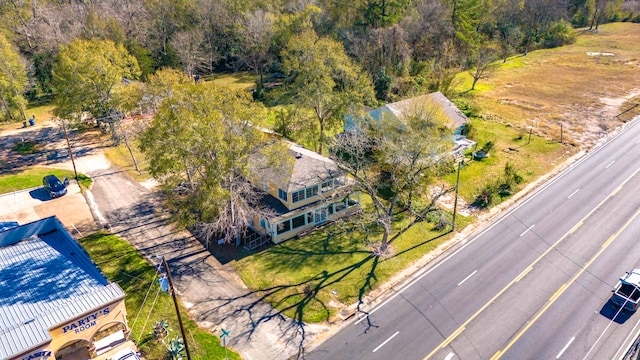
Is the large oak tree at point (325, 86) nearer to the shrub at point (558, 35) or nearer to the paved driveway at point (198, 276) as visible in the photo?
the paved driveway at point (198, 276)

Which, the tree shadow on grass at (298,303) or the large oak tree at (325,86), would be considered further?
the large oak tree at (325,86)

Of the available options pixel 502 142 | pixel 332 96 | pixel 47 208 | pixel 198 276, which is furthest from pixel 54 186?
pixel 502 142

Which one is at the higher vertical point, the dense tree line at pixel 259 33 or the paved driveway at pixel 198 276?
the dense tree line at pixel 259 33

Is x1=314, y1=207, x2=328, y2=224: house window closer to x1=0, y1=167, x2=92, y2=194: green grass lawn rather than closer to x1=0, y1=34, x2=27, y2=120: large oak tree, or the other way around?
x1=0, y1=167, x2=92, y2=194: green grass lawn

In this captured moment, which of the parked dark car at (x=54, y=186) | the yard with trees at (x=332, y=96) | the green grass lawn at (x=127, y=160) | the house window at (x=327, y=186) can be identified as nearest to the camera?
the yard with trees at (x=332, y=96)

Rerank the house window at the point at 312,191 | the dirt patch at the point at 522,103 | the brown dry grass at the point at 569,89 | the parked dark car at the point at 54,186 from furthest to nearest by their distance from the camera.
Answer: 1. the dirt patch at the point at 522,103
2. the brown dry grass at the point at 569,89
3. the parked dark car at the point at 54,186
4. the house window at the point at 312,191

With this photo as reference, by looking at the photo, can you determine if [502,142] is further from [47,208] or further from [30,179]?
[30,179]

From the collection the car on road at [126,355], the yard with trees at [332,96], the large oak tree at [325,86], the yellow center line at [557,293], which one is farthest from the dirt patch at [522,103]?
the car on road at [126,355]

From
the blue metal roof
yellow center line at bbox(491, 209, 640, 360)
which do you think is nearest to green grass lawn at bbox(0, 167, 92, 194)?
the blue metal roof
